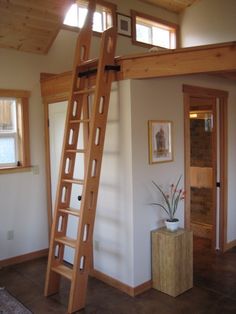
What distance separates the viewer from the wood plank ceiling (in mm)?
3525

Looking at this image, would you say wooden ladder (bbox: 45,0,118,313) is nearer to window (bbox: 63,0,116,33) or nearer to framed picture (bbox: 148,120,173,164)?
framed picture (bbox: 148,120,173,164)

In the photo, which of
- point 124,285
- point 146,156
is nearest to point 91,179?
point 146,156

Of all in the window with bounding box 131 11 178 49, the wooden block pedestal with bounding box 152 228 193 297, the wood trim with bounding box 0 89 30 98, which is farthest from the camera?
the window with bounding box 131 11 178 49

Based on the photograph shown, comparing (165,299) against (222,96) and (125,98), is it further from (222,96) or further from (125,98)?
(222,96)

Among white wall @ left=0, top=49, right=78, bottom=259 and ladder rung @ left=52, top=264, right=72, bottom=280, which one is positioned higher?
white wall @ left=0, top=49, right=78, bottom=259

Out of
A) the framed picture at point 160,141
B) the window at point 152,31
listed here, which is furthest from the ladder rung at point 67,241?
the window at point 152,31

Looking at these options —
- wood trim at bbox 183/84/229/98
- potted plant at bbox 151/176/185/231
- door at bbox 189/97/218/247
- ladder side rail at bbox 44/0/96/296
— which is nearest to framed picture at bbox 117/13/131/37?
door at bbox 189/97/218/247

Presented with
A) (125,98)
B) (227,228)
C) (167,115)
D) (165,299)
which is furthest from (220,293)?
(125,98)

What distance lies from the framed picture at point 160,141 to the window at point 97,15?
212 centimetres

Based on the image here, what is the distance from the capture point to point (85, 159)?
3.20 metres

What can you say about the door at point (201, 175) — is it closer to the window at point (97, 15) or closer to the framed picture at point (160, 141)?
the framed picture at point (160, 141)

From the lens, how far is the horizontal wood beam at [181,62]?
259 centimetres

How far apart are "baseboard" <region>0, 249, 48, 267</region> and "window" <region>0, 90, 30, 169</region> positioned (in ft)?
3.73

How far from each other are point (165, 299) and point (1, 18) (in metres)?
3.35
